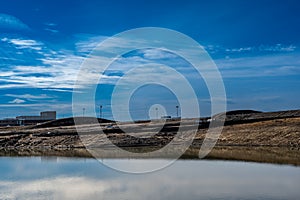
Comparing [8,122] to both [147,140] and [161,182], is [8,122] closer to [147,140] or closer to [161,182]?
[147,140]

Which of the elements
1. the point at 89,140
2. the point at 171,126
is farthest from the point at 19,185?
the point at 171,126

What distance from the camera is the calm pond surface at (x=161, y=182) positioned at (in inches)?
944

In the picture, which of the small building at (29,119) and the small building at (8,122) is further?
the small building at (8,122)

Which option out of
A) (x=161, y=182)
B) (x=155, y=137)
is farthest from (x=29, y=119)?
(x=161, y=182)

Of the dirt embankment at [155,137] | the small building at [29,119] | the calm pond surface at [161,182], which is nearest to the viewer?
the calm pond surface at [161,182]

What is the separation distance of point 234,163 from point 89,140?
36.5 m

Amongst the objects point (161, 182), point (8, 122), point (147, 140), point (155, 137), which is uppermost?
point (8, 122)

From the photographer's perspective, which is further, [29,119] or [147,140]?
[29,119]

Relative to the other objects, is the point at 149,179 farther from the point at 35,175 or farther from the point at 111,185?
the point at 35,175

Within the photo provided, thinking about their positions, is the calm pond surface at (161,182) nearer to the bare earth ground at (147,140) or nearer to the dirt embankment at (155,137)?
the bare earth ground at (147,140)

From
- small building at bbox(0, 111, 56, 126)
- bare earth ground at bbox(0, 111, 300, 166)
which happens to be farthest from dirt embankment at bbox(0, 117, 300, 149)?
small building at bbox(0, 111, 56, 126)

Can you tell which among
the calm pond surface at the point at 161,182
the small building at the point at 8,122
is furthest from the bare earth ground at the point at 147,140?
the small building at the point at 8,122

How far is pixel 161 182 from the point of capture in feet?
94.4

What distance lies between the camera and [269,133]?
62.9 metres
